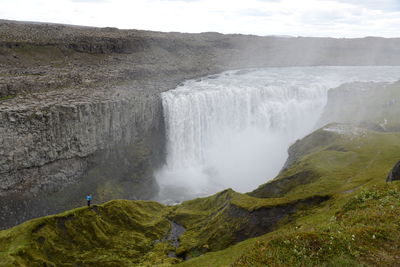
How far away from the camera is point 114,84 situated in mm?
76812

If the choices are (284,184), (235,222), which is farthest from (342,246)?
(284,184)

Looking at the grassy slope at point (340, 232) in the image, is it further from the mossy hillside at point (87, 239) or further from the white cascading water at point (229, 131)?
the white cascading water at point (229, 131)

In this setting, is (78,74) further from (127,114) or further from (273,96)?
(273,96)

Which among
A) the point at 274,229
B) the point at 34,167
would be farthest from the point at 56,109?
the point at 274,229

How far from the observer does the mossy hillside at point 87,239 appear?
32.2 meters

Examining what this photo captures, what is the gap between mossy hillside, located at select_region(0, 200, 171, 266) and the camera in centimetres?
3225

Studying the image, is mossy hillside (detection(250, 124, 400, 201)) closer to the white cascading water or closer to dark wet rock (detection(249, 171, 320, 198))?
dark wet rock (detection(249, 171, 320, 198))

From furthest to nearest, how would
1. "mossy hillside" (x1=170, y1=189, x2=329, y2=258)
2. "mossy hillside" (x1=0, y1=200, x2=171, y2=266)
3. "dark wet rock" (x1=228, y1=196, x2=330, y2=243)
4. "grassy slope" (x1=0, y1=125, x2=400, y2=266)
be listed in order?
1. "mossy hillside" (x1=170, y1=189, x2=329, y2=258)
2. "dark wet rock" (x1=228, y1=196, x2=330, y2=243)
3. "mossy hillside" (x1=0, y1=200, x2=171, y2=266)
4. "grassy slope" (x1=0, y1=125, x2=400, y2=266)

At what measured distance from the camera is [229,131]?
85.5 meters

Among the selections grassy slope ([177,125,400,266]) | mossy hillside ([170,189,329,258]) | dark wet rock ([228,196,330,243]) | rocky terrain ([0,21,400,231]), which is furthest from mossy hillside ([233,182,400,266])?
rocky terrain ([0,21,400,231])

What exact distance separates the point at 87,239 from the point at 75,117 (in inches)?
993

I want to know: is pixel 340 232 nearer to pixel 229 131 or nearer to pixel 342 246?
pixel 342 246

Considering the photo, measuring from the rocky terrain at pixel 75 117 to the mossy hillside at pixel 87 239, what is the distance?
16.4m

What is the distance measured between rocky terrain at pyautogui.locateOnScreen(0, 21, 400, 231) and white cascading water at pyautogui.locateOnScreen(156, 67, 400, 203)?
4.32 metres
